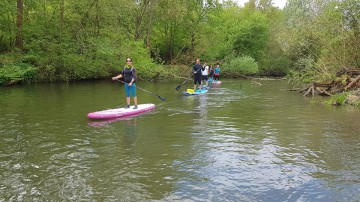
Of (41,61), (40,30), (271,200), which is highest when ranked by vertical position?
(40,30)

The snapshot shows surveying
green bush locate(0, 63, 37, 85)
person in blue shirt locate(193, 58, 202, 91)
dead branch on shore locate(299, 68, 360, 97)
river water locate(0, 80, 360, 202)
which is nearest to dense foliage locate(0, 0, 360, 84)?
green bush locate(0, 63, 37, 85)

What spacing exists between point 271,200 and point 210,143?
3.22 metres

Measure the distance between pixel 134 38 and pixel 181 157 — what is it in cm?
2722

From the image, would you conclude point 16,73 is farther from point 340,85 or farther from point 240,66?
point 240,66

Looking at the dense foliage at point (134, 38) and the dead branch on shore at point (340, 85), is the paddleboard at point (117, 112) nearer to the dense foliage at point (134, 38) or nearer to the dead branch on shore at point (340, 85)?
the dead branch on shore at point (340, 85)

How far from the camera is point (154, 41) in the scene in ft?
143

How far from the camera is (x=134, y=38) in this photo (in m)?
32.8

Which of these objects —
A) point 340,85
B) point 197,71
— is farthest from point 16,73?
point 340,85

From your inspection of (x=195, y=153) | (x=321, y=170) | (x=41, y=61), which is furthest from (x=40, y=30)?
(x=321, y=170)

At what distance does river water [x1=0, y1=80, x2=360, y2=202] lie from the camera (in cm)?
519

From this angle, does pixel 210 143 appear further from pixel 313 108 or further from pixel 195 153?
pixel 313 108

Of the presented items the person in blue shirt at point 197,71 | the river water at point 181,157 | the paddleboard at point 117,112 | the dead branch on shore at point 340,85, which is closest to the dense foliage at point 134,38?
the dead branch on shore at point 340,85

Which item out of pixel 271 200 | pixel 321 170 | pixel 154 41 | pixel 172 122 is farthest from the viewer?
pixel 154 41

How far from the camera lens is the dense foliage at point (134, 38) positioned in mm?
19328
